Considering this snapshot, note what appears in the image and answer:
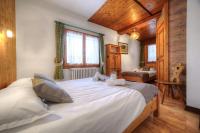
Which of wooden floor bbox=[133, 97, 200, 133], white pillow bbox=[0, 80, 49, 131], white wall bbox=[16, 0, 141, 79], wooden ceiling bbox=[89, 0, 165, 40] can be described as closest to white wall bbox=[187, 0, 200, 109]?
wooden floor bbox=[133, 97, 200, 133]

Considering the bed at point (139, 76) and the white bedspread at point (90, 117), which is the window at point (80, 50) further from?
the white bedspread at point (90, 117)

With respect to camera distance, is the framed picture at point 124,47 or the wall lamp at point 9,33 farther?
the framed picture at point 124,47

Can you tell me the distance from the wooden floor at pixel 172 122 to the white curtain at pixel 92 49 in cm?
262

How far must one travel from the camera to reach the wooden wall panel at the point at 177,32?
2.63 m

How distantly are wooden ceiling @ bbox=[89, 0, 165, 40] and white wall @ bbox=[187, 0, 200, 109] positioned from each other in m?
1.12

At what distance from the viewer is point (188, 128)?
159 cm

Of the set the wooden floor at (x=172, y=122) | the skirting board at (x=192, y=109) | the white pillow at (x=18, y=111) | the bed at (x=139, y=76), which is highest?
the white pillow at (x=18, y=111)

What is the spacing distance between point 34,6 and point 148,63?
20.4 feet

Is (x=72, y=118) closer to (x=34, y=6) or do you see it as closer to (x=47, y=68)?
(x=47, y=68)

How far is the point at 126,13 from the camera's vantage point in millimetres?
3469

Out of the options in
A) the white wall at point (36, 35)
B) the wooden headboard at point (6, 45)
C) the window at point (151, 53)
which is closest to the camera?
the wooden headboard at point (6, 45)

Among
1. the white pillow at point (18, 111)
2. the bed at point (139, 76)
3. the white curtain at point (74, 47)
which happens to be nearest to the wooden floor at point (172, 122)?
the white pillow at point (18, 111)

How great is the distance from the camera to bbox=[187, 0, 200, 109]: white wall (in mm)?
2043

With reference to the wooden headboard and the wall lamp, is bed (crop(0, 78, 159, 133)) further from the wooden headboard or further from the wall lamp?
the wall lamp
